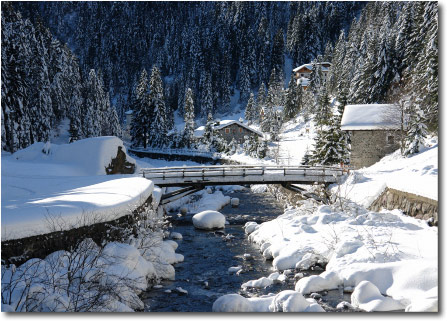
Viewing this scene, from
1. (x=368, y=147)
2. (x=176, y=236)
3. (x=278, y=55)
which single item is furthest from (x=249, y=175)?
(x=278, y=55)

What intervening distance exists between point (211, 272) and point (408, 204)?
6947 millimetres

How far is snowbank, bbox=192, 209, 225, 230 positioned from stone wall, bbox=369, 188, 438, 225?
7.34 metres

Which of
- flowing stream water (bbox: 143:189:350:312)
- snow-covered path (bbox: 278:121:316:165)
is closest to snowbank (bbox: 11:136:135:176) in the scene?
flowing stream water (bbox: 143:189:350:312)

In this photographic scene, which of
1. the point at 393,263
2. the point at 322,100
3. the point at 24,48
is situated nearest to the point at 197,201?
the point at 24,48

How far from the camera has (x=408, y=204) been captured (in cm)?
1359

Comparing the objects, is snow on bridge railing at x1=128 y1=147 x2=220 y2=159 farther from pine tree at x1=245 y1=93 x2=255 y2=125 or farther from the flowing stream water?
pine tree at x1=245 y1=93 x2=255 y2=125

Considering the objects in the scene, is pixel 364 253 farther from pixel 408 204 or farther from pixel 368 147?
pixel 368 147

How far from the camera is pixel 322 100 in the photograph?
5362cm

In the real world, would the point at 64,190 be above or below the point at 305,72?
above

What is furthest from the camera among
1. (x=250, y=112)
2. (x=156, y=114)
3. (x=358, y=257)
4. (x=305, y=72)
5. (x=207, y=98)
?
(x=207, y=98)

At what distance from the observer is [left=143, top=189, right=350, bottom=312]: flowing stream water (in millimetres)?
10359

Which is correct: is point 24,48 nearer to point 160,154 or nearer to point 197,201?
point 197,201

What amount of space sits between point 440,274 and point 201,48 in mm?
94687

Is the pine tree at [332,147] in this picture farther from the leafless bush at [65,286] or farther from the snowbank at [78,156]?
the leafless bush at [65,286]
